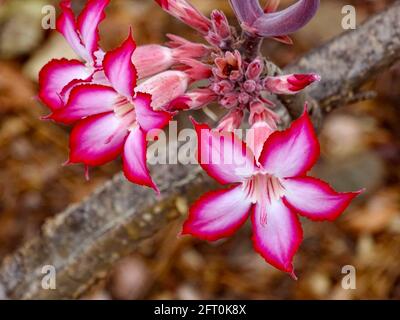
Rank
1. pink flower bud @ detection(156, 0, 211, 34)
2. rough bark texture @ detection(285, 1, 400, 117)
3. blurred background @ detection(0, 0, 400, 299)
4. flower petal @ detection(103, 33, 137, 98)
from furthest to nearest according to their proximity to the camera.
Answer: blurred background @ detection(0, 0, 400, 299), rough bark texture @ detection(285, 1, 400, 117), pink flower bud @ detection(156, 0, 211, 34), flower petal @ detection(103, 33, 137, 98)

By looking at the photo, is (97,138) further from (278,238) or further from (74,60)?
(278,238)

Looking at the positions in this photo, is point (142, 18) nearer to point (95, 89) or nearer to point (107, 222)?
point (107, 222)

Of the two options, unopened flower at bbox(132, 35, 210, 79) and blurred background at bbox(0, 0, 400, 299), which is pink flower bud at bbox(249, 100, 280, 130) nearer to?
unopened flower at bbox(132, 35, 210, 79)

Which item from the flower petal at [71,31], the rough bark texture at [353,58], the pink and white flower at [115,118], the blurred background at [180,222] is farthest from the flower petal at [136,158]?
the blurred background at [180,222]

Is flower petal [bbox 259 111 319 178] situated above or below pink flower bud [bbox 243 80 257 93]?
below

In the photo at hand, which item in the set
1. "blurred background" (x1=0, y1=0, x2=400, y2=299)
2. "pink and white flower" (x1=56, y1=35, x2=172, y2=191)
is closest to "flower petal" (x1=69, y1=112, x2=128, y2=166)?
"pink and white flower" (x1=56, y1=35, x2=172, y2=191)

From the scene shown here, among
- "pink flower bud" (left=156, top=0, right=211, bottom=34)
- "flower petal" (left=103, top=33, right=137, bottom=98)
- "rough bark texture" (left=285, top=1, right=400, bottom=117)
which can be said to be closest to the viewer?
"flower petal" (left=103, top=33, right=137, bottom=98)

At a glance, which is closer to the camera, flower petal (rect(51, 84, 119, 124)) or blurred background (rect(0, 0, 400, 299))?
flower petal (rect(51, 84, 119, 124))
